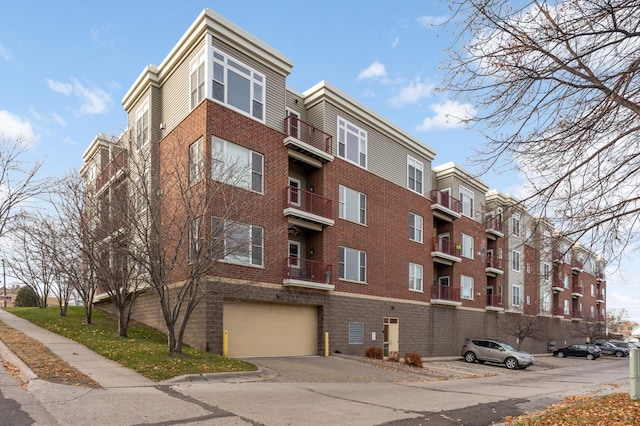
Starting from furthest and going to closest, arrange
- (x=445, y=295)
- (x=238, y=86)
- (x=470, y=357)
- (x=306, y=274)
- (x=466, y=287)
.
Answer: (x=466, y=287), (x=445, y=295), (x=470, y=357), (x=306, y=274), (x=238, y=86)

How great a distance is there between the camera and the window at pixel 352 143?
25406mm

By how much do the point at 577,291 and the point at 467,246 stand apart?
3434cm

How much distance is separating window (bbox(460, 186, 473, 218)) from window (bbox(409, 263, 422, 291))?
844 centimetres

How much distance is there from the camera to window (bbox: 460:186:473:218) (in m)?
37.1

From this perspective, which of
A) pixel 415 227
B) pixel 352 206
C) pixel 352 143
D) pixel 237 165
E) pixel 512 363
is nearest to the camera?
pixel 237 165

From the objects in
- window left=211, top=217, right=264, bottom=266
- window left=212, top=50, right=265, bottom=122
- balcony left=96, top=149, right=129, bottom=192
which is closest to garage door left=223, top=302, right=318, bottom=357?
window left=211, top=217, right=264, bottom=266

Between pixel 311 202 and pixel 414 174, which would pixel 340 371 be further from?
pixel 414 174

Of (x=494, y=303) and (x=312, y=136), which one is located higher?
(x=312, y=136)

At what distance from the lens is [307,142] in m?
23.7

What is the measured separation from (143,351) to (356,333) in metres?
12.4

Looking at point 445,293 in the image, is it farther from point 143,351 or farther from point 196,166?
point 143,351

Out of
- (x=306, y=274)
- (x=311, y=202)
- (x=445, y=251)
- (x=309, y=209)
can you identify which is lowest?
(x=306, y=274)

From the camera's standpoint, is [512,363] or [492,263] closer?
[512,363]

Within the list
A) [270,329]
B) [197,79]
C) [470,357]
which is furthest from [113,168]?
[470,357]
